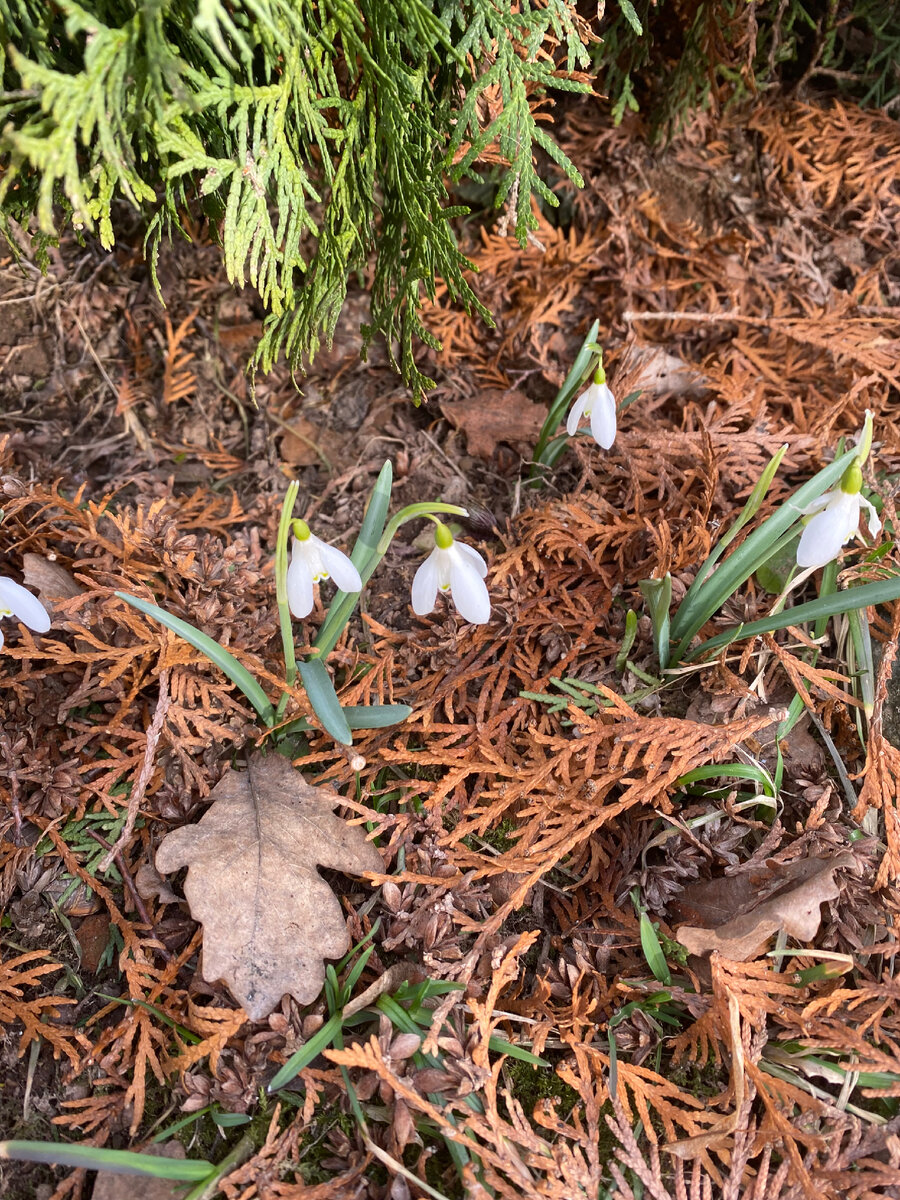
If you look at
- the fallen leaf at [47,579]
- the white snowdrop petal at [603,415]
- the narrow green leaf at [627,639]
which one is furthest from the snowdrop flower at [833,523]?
the fallen leaf at [47,579]

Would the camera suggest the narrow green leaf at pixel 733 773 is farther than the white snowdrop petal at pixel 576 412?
No

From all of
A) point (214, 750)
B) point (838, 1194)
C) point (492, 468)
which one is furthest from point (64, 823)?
point (838, 1194)

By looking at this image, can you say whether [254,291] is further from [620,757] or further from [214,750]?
[620,757]

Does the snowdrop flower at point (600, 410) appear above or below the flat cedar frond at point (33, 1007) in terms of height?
above

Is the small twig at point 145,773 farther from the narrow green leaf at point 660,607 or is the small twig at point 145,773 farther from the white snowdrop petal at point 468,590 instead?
the narrow green leaf at point 660,607

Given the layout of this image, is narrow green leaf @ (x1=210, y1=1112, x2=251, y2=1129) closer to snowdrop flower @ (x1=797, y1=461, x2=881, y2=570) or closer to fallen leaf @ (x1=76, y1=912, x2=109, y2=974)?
fallen leaf @ (x1=76, y1=912, x2=109, y2=974)

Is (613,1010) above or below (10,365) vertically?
below
